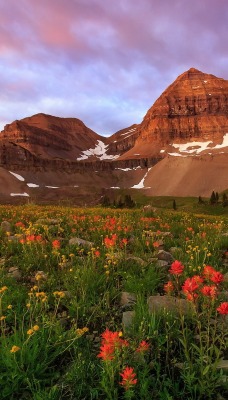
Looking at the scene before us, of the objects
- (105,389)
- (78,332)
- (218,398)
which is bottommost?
(218,398)

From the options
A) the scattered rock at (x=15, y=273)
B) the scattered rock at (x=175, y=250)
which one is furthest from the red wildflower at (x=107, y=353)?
the scattered rock at (x=175, y=250)

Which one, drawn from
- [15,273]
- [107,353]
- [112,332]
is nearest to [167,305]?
[112,332]

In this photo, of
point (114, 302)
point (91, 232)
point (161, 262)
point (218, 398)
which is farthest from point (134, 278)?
point (91, 232)

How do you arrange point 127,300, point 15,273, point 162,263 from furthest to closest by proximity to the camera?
point 162,263, point 15,273, point 127,300

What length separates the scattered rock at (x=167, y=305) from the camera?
5434mm

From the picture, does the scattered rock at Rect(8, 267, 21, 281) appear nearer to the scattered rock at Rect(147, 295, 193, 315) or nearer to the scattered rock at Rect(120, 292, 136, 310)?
the scattered rock at Rect(120, 292, 136, 310)

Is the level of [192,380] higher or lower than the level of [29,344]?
lower

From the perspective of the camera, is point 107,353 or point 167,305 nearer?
point 107,353

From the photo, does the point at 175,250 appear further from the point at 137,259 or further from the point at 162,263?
the point at 137,259

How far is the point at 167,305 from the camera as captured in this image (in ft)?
18.3

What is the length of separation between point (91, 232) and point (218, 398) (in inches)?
296

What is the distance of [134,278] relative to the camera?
666cm

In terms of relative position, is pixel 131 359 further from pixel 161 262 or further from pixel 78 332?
pixel 161 262

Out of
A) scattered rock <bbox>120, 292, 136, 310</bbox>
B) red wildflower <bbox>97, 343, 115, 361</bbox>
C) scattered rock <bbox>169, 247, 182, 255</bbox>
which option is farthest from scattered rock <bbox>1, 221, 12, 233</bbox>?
red wildflower <bbox>97, 343, 115, 361</bbox>
